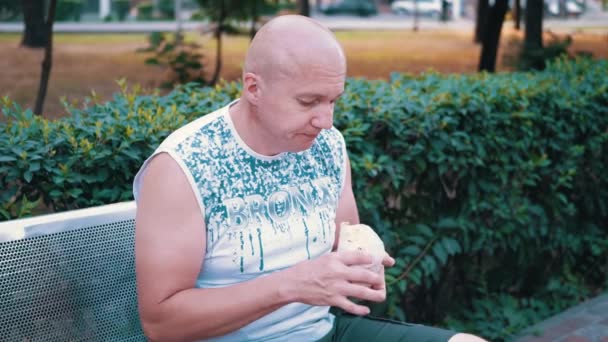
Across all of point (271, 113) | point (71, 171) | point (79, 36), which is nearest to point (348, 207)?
point (271, 113)

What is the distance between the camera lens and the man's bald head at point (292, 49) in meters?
1.96

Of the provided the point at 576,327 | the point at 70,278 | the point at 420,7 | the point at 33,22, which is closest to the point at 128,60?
the point at 33,22

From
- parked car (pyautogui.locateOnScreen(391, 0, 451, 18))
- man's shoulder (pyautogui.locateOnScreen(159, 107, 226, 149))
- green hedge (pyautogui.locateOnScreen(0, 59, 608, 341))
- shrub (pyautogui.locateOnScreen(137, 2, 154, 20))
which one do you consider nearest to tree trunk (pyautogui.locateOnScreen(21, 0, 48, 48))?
green hedge (pyautogui.locateOnScreen(0, 59, 608, 341))

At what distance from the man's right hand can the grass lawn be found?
9.74 meters

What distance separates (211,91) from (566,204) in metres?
2.20

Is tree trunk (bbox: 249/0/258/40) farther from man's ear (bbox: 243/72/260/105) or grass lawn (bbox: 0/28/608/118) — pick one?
man's ear (bbox: 243/72/260/105)

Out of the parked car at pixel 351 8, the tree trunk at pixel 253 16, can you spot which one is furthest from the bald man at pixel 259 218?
the parked car at pixel 351 8

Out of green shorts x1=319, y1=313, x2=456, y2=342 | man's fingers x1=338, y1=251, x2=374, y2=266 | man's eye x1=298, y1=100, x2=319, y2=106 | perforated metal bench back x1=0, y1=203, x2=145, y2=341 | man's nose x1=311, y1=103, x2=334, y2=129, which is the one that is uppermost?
man's eye x1=298, y1=100, x2=319, y2=106

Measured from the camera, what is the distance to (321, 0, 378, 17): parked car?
170 feet

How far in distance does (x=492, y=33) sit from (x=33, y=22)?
7.76m

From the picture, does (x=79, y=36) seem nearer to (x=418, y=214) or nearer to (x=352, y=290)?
(x=418, y=214)

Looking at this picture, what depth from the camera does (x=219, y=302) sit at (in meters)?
1.90

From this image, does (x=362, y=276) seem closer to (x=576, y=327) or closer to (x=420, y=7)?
(x=576, y=327)

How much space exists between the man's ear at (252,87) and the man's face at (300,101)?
0.02 metres
